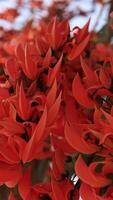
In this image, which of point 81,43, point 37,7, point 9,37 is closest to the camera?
point 81,43

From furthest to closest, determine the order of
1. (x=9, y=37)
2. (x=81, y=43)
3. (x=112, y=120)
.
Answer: (x=9, y=37), (x=81, y=43), (x=112, y=120)

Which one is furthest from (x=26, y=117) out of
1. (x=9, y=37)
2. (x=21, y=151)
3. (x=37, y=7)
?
(x=37, y=7)

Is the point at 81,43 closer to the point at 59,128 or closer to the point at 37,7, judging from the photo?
the point at 59,128

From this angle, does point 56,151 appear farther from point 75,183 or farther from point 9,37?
point 9,37

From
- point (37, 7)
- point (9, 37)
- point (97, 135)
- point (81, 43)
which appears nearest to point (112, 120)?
point (97, 135)

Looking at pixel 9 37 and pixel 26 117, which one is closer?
pixel 26 117

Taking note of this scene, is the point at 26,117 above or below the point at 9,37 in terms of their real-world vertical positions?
above
